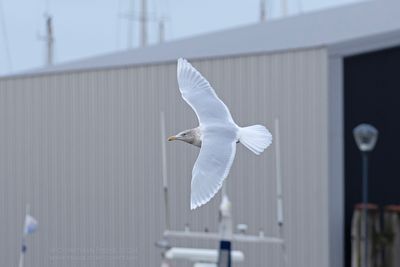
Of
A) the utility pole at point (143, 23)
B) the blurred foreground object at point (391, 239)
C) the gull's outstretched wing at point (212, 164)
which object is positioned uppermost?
the utility pole at point (143, 23)

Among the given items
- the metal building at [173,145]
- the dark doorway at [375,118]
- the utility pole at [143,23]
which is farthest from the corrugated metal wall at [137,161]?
the utility pole at [143,23]

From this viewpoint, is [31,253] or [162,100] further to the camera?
[31,253]

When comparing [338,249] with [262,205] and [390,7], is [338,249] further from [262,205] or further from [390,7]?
[390,7]

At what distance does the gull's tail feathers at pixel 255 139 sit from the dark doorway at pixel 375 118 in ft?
51.4

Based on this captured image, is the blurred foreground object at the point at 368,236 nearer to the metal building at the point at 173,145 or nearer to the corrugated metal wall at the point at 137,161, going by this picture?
the metal building at the point at 173,145

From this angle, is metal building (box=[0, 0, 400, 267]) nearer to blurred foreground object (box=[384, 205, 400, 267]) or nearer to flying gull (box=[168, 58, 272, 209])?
blurred foreground object (box=[384, 205, 400, 267])

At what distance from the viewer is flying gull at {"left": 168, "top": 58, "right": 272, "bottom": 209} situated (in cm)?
830

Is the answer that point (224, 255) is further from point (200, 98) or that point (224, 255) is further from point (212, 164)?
point (212, 164)

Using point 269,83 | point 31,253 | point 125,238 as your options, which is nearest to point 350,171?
A: point 269,83

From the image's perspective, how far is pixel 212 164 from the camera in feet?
27.6

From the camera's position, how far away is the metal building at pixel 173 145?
930 inches

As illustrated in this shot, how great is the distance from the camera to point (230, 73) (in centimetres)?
2386

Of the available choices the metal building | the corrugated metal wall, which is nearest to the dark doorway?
the metal building

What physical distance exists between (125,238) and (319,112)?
15.6 ft
